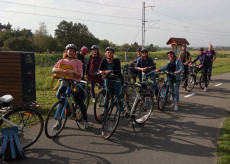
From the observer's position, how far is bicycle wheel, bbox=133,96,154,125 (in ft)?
17.0

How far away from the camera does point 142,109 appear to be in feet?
17.7

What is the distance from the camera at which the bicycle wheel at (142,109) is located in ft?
17.0

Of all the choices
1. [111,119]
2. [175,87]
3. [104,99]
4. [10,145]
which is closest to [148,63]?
[175,87]

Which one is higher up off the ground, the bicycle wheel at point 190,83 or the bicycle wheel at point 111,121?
the bicycle wheel at point 190,83

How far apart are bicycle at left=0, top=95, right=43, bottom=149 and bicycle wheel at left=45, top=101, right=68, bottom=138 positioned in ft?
0.63

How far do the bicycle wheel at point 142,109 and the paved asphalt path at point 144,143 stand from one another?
0.20 meters

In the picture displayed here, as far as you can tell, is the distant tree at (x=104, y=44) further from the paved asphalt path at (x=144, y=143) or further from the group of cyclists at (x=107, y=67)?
the paved asphalt path at (x=144, y=143)

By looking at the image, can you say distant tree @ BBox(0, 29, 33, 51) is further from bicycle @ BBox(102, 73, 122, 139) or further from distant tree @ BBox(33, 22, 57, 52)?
bicycle @ BBox(102, 73, 122, 139)

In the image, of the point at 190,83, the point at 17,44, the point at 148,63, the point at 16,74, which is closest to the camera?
the point at 16,74

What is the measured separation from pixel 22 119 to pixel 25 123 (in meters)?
0.10

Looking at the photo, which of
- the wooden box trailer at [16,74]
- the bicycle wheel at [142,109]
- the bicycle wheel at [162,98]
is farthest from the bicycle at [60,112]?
the bicycle wheel at [162,98]

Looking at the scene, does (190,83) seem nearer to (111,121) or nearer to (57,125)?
(111,121)

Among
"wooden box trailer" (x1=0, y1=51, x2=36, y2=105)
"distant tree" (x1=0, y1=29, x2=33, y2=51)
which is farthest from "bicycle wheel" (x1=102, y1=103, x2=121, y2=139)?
"distant tree" (x1=0, y1=29, x2=33, y2=51)

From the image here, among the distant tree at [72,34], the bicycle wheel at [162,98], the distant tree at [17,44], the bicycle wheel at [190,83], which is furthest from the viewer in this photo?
the distant tree at [72,34]
